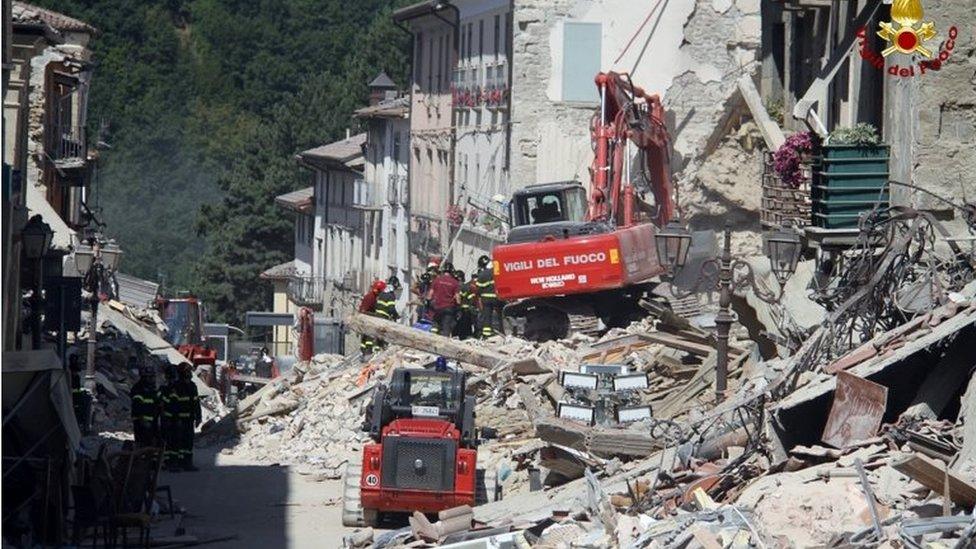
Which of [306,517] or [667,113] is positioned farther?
[667,113]

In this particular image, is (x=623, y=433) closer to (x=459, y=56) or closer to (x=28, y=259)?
(x=28, y=259)

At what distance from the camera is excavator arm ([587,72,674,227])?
3381cm

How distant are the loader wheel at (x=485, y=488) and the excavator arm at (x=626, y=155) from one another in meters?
11.3

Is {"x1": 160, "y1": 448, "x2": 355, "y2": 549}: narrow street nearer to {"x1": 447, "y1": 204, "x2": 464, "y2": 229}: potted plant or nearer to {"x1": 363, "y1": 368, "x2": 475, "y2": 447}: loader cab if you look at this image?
{"x1": 363, "y1": 368, "x2": 475, "y2": 447}: loader cab

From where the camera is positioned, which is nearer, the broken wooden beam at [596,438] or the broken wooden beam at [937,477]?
the broken wooden beam at [937,477]

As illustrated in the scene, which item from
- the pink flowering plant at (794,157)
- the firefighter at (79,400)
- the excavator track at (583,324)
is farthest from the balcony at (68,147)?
the pink flowering plant at (794,157)

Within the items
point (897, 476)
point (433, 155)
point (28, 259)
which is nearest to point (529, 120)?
point (433, 155)

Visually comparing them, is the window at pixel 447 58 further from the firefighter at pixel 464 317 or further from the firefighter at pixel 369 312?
the firefighter at pixel 464 317

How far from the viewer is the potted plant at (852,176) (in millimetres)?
20625

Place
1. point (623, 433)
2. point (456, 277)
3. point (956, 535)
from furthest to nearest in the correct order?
point (456, 277) < point (623, 433) < point (956, 535)

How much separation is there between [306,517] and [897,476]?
31.1 ft

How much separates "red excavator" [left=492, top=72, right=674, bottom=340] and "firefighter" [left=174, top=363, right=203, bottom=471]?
660 cm

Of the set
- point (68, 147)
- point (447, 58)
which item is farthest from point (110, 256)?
point (447, 58)

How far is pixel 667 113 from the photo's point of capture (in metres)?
→ 41.6
